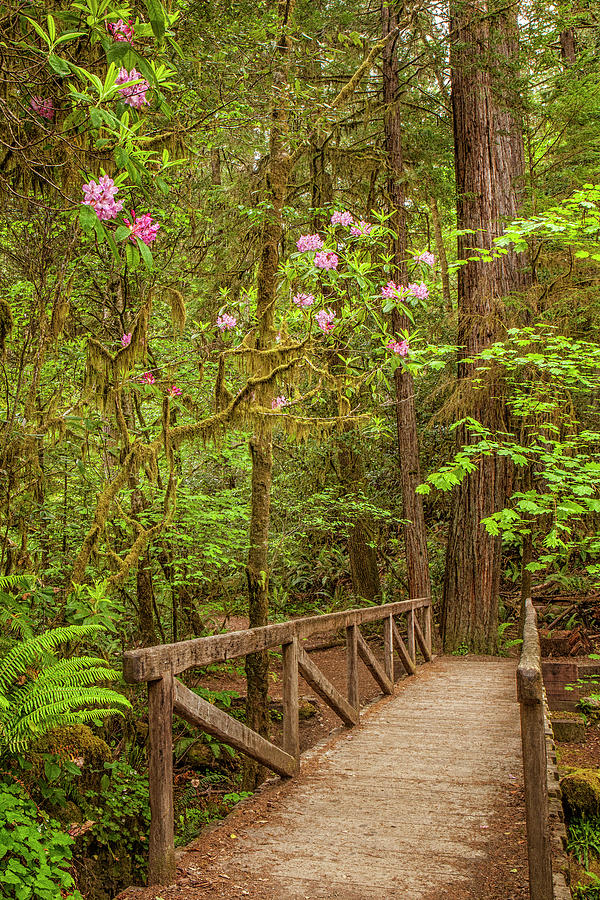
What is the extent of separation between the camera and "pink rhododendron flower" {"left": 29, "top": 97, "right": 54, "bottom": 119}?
3875mm

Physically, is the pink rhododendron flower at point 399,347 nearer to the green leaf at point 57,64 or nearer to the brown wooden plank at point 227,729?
the brown wooden plank at point 227,729

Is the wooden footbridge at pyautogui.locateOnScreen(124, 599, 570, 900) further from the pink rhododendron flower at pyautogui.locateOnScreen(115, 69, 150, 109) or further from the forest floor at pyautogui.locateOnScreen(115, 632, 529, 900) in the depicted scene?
the pink rhododendron flower at pyautogui.locateOnScreen(115, 69, 150, 109)

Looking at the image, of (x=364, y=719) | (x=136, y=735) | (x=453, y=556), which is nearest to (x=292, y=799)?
(x=364, y=719)

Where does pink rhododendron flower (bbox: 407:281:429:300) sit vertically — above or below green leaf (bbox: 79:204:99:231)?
above

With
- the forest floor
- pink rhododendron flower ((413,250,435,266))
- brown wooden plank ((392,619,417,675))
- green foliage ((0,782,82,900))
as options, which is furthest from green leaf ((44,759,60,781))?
pink rhododendron flower ((413,250,435,266))

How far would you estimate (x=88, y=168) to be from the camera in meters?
4.28

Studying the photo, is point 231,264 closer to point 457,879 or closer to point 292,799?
point 292,799

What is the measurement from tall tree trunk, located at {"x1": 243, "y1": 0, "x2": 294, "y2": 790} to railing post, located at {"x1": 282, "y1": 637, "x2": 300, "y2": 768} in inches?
75.5

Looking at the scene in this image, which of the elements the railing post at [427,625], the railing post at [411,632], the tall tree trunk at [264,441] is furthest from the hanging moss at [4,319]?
the railing post at [427,625]

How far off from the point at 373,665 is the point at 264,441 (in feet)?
8.24

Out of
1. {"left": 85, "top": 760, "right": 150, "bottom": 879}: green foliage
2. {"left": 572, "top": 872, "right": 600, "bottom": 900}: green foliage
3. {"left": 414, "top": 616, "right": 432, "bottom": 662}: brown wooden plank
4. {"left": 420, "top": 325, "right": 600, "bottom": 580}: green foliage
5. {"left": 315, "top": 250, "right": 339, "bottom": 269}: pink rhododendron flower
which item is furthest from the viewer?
{"left": 414, "top": 616, "right": 432, "bottom": 662}: brown wooden plank

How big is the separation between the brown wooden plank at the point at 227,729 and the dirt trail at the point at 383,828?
19 cm

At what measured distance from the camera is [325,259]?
Result: 6.18 meters

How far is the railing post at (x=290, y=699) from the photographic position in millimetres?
4789
